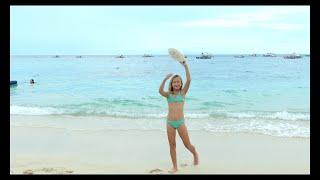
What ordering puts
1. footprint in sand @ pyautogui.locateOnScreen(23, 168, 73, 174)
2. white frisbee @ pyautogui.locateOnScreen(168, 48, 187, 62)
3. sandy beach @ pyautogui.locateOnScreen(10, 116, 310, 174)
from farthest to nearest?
sandy beach @ pyautogui.locateOnScreen(10, 116, 310, 174), footprint in sand @ pyautogui.locateOnScreen(23, 168, 73, 174), white frisbee @ pyautogui.locateOnScreen(168, 48, 187, 62)

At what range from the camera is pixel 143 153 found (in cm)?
830

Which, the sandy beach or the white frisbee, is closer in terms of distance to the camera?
the white frisbee

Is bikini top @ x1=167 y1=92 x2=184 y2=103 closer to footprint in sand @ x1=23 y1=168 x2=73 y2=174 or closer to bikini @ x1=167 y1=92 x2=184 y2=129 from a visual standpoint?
bikini @ x1=167 y1=92 x2=184 y2=129

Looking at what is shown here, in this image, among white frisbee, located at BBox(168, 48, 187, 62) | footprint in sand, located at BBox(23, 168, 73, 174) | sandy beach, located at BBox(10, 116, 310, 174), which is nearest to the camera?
white frisbee, located at BBox(168, 48, 187, 62)

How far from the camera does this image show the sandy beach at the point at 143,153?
710 cm

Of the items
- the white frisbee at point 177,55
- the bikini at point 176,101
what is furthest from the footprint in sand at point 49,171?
the white frisbee at point 177,55

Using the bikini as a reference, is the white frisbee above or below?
above

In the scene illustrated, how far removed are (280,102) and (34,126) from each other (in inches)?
452

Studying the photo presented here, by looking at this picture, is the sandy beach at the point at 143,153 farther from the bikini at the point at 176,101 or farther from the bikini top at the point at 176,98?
the bikini top at the point at 176,98

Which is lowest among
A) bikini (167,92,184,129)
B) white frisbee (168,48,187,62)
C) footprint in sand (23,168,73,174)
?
footprint in sand (23,168,73,174)

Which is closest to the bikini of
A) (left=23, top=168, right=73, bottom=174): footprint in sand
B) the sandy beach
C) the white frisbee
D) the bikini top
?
the bikini top

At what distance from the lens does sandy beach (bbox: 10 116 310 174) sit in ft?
23.3

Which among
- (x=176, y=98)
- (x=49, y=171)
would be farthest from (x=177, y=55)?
(x=49, y=171)
